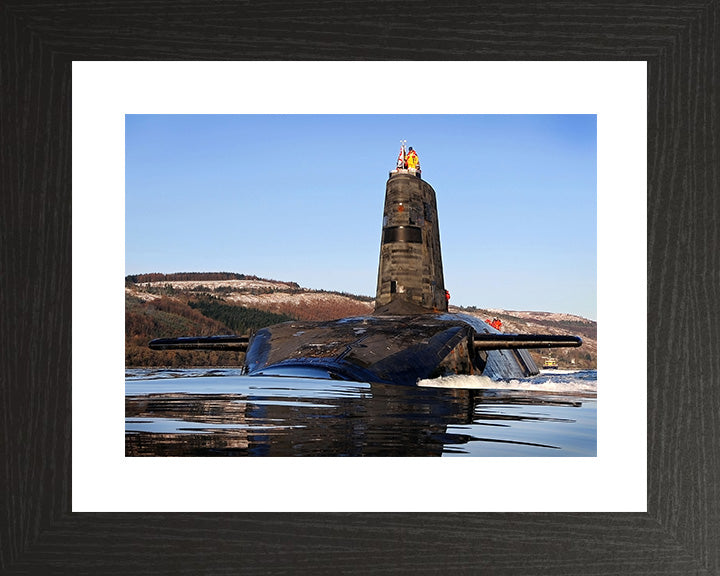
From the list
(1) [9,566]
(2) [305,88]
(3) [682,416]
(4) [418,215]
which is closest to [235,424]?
(1) [9,566]

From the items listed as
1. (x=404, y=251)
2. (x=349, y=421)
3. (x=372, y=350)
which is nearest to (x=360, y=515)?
(x=349, y=421)

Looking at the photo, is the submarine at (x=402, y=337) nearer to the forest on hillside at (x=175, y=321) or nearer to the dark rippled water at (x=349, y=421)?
the dark rippled water at (x=349, y=421)

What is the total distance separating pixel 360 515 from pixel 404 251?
738cm

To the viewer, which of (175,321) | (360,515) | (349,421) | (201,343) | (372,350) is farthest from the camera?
(175,321)

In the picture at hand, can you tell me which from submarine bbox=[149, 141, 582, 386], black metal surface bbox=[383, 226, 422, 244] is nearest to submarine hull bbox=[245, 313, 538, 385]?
submarine bbox=[149, 141, 582, 386]

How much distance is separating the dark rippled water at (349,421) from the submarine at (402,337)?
0.36m

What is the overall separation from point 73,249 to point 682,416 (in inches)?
140

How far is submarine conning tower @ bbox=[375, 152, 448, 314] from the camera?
11547 mm

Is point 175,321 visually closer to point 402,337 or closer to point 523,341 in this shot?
point 402,337

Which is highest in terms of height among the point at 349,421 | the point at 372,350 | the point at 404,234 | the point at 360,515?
the point at 404,234

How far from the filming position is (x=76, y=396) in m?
4.52

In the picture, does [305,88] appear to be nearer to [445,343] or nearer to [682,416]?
[682,416]

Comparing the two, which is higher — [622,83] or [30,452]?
[622,83]

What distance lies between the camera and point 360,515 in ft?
14.6
